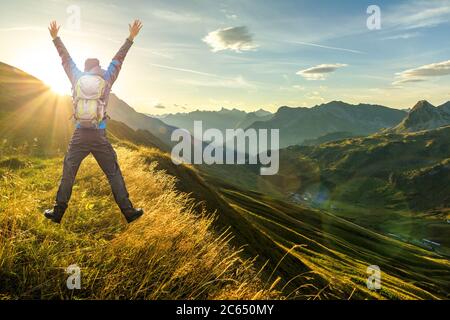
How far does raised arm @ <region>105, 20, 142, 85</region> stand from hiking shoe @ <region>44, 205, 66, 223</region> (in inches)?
153

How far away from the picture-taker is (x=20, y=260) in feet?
21.9

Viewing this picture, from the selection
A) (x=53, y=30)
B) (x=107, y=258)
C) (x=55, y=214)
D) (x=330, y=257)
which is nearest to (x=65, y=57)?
(x=53, y=30)

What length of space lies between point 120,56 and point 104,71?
2.83 ft

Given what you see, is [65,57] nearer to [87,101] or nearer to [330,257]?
[87,101]

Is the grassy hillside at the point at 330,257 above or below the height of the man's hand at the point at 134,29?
below

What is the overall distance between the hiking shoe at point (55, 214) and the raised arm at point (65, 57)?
3611mm

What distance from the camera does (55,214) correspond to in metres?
9.12

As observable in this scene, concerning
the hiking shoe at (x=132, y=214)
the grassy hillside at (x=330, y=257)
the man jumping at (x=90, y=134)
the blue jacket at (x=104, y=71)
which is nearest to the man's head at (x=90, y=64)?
the man jumping at (x=90, y=134)

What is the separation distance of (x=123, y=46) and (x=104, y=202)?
Result: 5.17m

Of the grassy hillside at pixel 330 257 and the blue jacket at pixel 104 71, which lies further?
the grassy hillside at pixel 330 257

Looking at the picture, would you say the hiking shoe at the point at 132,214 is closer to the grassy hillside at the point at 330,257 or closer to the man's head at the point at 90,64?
the man's head at the point at 90,64

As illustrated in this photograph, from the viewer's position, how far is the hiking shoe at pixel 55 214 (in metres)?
9.03
